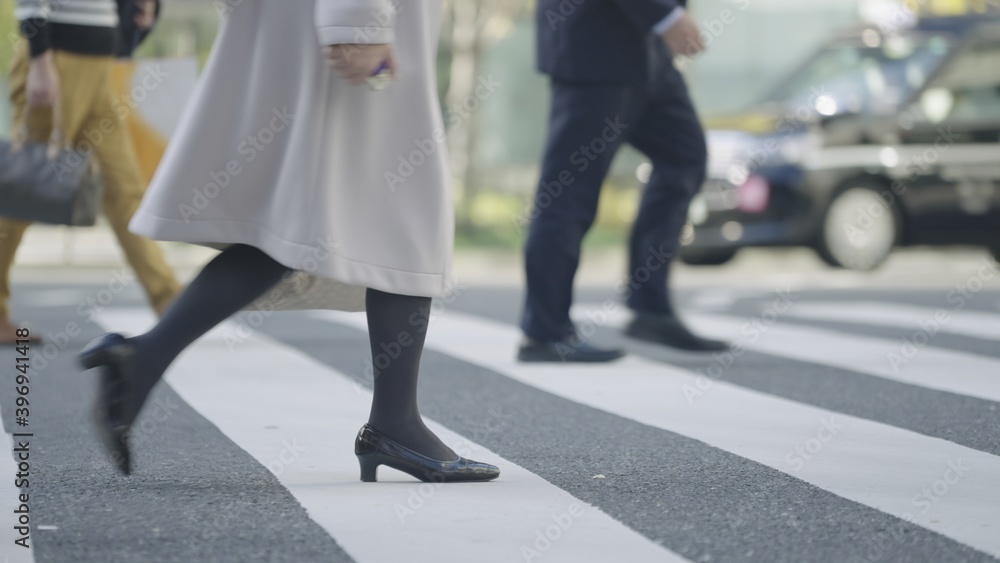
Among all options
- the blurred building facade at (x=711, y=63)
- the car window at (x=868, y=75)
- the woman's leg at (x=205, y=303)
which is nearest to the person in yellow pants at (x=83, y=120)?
the woman's leg at (x=205, y=303)

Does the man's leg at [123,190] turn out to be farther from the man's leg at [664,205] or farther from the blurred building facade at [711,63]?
the blurred building facade at [711,63]

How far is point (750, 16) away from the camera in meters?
19.8

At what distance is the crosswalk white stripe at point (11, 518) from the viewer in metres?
2.69

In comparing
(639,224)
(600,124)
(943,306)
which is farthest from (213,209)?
(943,306)

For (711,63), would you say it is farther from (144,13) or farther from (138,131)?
(144,13)

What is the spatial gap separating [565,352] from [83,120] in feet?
6.46

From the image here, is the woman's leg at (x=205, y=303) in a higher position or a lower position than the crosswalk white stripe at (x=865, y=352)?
higher

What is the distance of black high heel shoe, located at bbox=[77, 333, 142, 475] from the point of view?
3125mm

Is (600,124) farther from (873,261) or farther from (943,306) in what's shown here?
(873,261)

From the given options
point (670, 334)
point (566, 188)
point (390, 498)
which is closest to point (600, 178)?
point (566, 188)

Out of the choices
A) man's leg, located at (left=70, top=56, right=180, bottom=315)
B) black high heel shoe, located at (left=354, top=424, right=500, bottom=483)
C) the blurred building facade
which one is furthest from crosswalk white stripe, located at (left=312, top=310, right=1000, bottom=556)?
the blurred building facade

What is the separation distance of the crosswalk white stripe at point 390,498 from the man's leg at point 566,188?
0.86 metres

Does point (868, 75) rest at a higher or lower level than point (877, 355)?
higher

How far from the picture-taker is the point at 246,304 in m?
3.28
